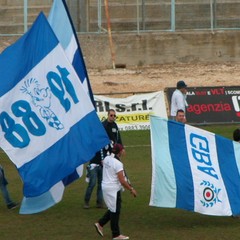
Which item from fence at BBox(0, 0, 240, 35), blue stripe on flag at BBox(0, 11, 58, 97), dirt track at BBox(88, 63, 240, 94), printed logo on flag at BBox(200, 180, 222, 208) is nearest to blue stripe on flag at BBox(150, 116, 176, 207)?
printed logo on flag at BBox(200, 180, 222, 208)

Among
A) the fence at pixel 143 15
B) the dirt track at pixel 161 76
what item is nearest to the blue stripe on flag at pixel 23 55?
the dirt track at pixel 161 76

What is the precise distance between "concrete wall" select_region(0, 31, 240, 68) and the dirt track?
31 centimetres

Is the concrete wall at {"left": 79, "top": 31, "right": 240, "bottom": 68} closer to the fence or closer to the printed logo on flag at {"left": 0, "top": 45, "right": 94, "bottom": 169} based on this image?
the fence

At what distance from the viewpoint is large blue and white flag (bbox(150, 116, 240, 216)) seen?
1545cm

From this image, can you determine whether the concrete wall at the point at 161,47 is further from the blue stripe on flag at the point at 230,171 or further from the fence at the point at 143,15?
the blue stripe on flag at the point at 230,171

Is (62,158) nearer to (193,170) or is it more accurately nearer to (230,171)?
(193,170)

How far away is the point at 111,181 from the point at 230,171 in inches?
87.9

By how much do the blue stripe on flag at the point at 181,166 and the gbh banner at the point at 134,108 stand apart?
618 inches

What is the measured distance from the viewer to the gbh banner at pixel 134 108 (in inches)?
1246

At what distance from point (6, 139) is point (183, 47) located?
85.2 feet

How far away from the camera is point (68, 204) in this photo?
59.7 feet

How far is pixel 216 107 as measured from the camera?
3206 centimetres

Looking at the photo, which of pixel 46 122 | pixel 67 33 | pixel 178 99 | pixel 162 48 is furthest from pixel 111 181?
pixel 162 48

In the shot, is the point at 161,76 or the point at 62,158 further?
the point at 161,76
